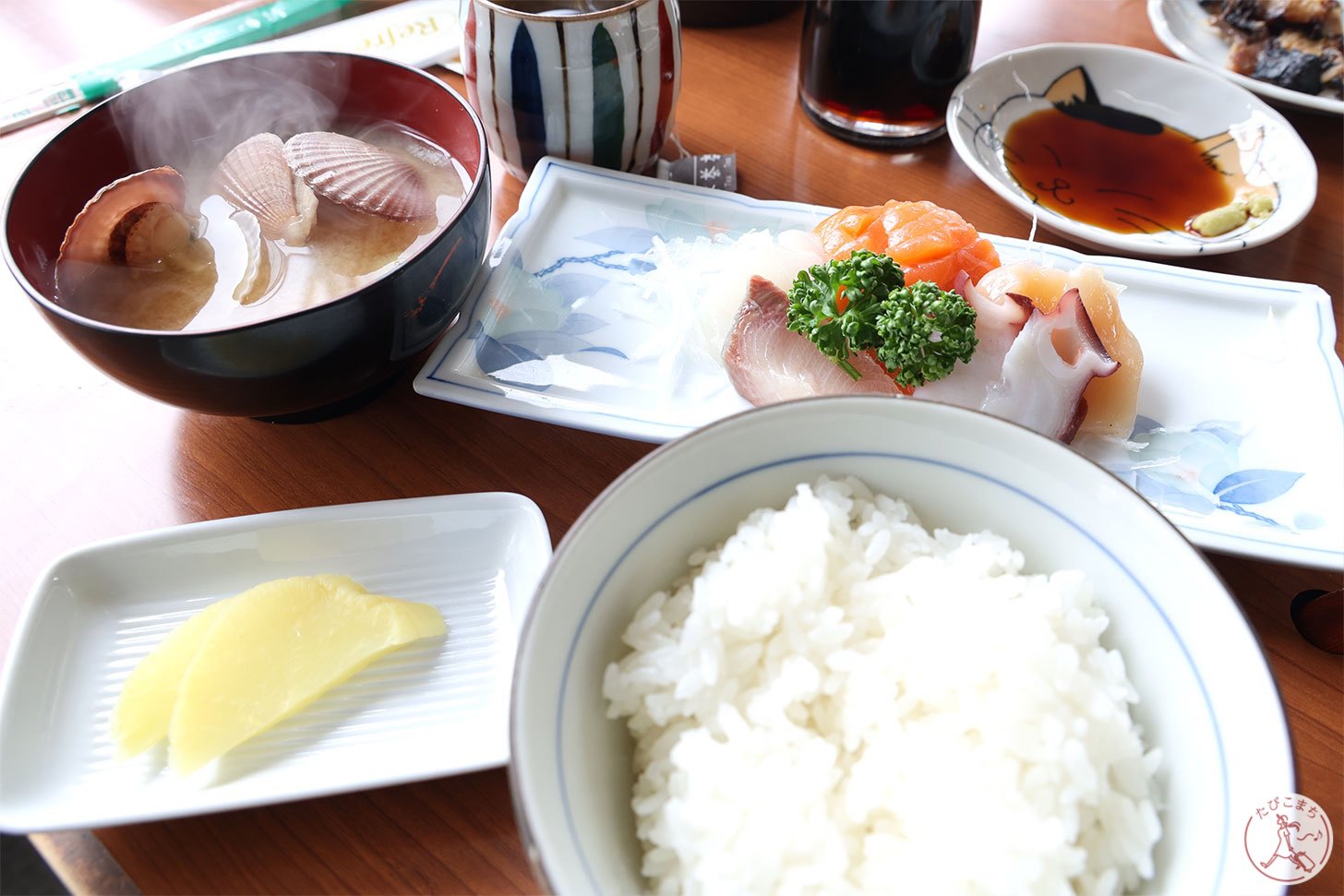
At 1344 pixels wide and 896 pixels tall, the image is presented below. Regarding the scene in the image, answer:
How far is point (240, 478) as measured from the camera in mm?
1370

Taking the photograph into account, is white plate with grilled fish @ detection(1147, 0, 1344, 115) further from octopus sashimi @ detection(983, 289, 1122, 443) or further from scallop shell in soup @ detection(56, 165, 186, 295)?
scallop shell in soup @ detection(56, 165, 186, 295)

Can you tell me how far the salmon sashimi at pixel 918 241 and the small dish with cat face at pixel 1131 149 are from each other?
0.90ft

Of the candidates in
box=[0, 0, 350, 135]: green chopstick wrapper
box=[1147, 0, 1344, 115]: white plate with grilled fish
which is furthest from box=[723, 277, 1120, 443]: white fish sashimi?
box=[0, 0, 350, 135]: green chopstick wrapper

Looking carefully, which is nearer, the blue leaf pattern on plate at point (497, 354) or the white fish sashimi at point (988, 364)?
the white fish sashimi at point (988, 364)

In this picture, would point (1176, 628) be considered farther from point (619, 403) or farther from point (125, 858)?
point (125, 858)

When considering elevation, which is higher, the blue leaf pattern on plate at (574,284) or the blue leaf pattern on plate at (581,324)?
the blue leaf pattern on plate at (574,284)

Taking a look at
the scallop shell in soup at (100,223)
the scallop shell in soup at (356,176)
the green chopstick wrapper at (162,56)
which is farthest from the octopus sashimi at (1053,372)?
the green chopstick wrapper at (162,56)

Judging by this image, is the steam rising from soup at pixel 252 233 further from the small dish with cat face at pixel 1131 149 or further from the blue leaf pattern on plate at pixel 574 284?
the small dish with cat face at pixel 1131 149

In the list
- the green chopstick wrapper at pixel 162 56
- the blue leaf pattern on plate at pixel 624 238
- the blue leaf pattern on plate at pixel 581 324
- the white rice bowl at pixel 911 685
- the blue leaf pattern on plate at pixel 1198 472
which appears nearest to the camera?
the white rice bowl at pixel 911 685

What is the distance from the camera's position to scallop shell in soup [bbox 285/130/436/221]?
4.71 ft

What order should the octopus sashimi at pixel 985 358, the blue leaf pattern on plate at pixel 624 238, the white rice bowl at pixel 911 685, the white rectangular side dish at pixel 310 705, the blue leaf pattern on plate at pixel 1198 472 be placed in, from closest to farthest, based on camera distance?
the white rice bowl at pixel 911 685 → the white rectangular side dish at pixel 310 705 → the blue leaf pattern on plate at pixel 1198 472 → the octopus sashimi at pixel 985 358 → the blue leaf pattern on plate at pixel 624 238

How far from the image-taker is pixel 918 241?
1484 mm

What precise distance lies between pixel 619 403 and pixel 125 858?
83 centimetres

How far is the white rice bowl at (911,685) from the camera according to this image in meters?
0.77
